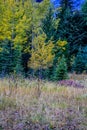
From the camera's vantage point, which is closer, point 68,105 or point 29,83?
point 68,105

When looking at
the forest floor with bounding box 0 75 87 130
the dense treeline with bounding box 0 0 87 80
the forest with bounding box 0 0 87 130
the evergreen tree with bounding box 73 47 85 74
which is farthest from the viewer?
Answer: the evergreen tree with bounding box 73 47 85 74

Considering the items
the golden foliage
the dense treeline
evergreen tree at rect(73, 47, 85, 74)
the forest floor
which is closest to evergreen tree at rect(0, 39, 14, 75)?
the dense treeline

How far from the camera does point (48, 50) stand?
23.2m

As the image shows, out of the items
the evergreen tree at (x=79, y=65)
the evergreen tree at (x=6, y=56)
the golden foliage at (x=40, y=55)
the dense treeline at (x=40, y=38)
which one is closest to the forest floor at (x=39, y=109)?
the dense treeline at (x=40, y=38)

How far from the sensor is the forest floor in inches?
229

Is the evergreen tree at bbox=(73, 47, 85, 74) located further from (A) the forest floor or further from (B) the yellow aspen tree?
(A) the forest floor

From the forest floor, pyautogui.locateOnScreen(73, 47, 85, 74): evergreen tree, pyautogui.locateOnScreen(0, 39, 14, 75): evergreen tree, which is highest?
the forest floor

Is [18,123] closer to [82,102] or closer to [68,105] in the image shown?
[68,105]

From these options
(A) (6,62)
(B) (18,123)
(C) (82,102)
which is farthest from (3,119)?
(A) (6,62)

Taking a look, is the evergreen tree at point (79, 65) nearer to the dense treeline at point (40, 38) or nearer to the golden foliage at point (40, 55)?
the dense treeline at point (40, 38)

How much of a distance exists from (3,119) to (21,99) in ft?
3.47

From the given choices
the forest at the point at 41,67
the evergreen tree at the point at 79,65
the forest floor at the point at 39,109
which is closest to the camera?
the forest floor at the point at 39,109

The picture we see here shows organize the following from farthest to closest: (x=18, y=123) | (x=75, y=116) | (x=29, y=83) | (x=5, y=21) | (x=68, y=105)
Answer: (x=5, y=21), (x=29, y=83), (x=68, y=105), (x=75, y=116), (x=18, y=123)

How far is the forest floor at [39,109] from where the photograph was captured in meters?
5.81
